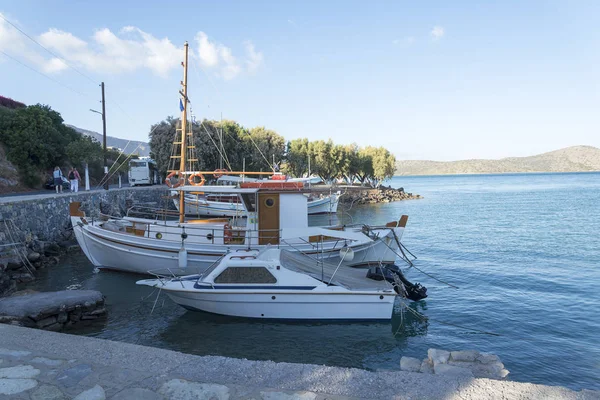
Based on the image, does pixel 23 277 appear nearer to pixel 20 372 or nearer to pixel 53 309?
pixel 53 309

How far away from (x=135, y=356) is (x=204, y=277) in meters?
6.57

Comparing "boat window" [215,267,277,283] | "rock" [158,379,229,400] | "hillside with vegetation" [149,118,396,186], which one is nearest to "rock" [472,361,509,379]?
"rock" [158,379,229,400]

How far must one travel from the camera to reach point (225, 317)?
39.2ft

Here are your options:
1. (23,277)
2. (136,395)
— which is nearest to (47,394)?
(136,395)

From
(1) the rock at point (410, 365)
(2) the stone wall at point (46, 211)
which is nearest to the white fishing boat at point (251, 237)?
(2) the stone wall at point (46, 211)

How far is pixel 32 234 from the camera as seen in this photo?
19609 millimetres

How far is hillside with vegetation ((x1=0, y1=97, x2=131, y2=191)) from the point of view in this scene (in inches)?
1132

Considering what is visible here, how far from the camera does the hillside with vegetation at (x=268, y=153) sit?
4316cm

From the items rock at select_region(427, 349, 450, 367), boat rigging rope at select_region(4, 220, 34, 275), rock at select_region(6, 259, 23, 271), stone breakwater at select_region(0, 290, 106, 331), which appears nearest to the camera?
rock at select_region(427, 349, 450, 367)

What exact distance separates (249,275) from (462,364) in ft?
19.1

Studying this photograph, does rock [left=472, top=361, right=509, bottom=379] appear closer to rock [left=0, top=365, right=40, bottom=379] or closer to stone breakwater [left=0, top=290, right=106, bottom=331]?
rock [left=0, top=365, right=40, bottom=379]

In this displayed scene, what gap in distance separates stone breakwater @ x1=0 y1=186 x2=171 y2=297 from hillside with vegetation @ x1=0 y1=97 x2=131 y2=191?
521 cm

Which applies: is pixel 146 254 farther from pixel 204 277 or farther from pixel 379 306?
pixel 379 306

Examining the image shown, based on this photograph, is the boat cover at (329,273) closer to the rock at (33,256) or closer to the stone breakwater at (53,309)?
the stone breakwater at (53,309)
